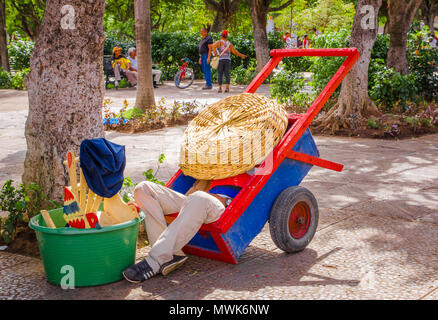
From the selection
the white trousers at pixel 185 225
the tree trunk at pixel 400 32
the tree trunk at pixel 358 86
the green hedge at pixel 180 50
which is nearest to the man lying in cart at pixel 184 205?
the white trousers at pixel 185 225

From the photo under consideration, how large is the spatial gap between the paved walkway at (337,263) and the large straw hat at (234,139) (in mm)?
703

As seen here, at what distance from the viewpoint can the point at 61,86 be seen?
14.3ft

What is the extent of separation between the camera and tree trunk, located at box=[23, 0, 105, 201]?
14.3ft

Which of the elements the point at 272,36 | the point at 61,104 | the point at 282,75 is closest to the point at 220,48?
the point at 282,75

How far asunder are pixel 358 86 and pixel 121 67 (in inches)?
424

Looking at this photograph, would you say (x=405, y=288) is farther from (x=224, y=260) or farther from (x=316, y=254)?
(x=224, y=260)

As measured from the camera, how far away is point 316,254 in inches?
163

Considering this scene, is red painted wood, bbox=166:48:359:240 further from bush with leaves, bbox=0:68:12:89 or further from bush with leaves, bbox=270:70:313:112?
bush with leaves, bbox=0:68:12:89

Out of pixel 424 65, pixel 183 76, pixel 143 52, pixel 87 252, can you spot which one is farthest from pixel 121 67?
pixel 87 252

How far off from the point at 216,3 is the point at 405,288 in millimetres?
22991

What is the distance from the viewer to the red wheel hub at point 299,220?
4160 millimetres

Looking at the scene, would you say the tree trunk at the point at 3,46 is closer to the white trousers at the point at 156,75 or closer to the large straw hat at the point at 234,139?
the white trousers at the point at 156,75

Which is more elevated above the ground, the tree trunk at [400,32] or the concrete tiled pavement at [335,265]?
the tree trunk at [400,32]

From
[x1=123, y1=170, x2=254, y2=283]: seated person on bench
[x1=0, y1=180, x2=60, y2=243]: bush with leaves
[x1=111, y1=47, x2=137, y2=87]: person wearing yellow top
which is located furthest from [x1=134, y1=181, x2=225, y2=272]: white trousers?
[x1=111, y1=47, x2=137, y2=87]: person wearing yellow top
